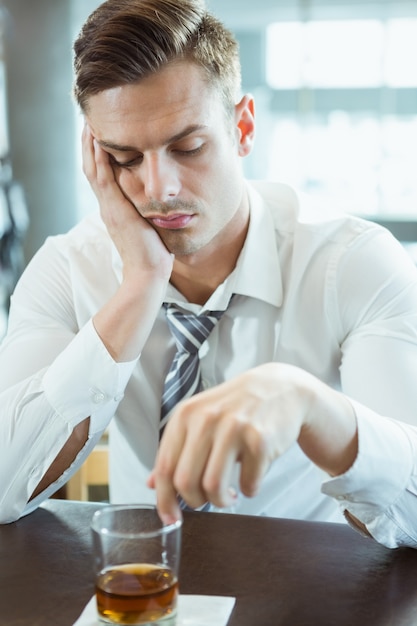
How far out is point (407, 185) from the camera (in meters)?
5.25

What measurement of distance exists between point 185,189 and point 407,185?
391cm

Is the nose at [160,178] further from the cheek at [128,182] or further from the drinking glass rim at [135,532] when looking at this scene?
the drinking glass rim at [135,532]

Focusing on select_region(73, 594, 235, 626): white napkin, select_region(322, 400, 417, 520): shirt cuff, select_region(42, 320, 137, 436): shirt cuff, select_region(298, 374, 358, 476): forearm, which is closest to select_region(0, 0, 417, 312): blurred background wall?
select_region(42, 320, 137, 436): shirt cuff

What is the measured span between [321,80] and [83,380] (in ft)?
13.5

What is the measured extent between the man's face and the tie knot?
12cm

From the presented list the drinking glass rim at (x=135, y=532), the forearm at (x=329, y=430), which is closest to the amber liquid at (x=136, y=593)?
the drinking glass rim at (x=135, y=532)

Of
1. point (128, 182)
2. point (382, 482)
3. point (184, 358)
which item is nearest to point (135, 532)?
point (382, 482)

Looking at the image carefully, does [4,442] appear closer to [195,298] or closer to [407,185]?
[195,298]

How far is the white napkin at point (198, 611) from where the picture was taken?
3.29 feet

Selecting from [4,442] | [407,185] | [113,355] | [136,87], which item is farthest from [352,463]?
[407,185]

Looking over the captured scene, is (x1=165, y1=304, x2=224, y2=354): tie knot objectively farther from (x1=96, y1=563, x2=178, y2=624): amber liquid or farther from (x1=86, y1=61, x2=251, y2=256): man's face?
(x1=96, y1=563, x2=178, y2=624): amber liquid

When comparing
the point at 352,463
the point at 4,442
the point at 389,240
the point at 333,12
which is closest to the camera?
the point at 352,463

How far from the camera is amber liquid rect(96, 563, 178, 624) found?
919 millimetres

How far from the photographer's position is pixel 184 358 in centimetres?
166
